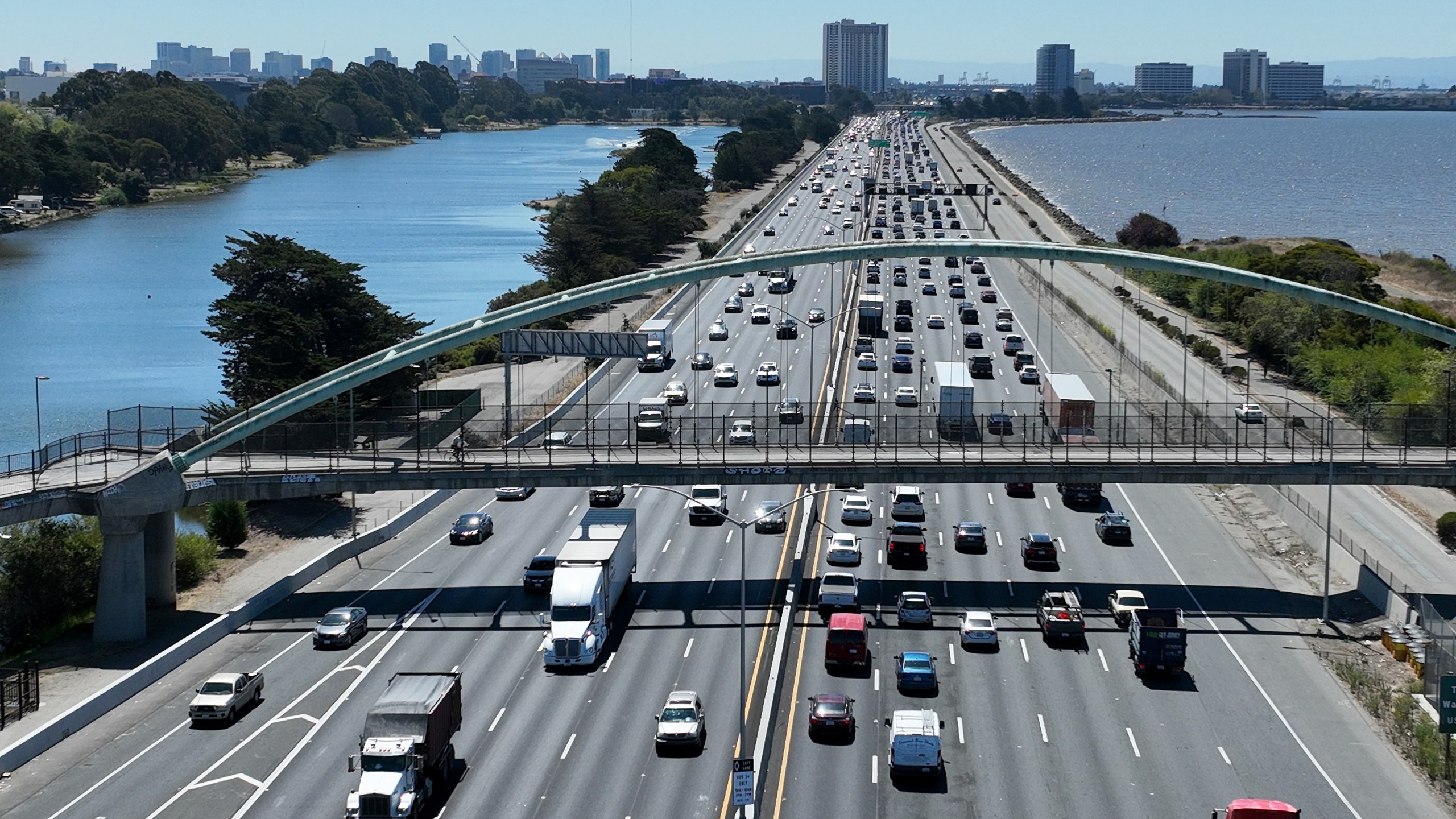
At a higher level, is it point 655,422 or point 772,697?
point 655,422


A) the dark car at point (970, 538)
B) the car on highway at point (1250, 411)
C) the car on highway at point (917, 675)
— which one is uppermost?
the car on highway at point (1250, 411)

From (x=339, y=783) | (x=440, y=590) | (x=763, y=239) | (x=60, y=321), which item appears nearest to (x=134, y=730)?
(x=339, y=783)

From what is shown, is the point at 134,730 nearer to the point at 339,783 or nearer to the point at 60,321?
the point at 339,783

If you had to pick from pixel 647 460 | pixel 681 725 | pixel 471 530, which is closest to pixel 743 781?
pixel 681 725

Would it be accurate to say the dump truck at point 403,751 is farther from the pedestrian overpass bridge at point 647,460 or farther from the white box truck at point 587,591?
the pedestrian overpass bridge at point 647,460

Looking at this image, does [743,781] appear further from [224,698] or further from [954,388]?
[954,388]

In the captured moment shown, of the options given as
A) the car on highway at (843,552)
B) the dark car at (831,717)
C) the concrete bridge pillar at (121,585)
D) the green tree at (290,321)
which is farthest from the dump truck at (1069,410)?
the green tree at (290,321)
